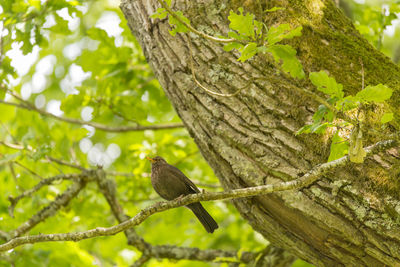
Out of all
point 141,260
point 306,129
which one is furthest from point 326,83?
point 141,260

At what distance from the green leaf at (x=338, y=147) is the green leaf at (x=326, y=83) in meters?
0.39

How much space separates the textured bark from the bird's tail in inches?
22.8

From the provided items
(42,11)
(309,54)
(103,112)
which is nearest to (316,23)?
(309,54)

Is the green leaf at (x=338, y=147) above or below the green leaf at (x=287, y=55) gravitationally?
below

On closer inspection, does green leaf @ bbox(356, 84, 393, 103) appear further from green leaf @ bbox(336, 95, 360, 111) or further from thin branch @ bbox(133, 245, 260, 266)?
thin branch @ bbox(133, 245, 260, 266)

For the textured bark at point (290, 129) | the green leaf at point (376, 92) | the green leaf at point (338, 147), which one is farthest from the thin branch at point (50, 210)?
the green leaf at point (376, 92)

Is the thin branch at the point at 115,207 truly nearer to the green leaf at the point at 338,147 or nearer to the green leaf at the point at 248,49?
the green leaf at the point at 338,147

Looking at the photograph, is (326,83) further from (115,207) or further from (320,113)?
(115,207)

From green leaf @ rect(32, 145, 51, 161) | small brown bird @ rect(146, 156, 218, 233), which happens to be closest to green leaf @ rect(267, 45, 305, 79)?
small brown bird @ rect(146, 156, 218, 233)

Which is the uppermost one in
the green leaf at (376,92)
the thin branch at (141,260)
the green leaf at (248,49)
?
the thin branch at (141,260)

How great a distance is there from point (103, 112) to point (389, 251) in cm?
343

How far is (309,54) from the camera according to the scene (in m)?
2.92

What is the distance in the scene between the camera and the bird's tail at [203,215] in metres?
3.61

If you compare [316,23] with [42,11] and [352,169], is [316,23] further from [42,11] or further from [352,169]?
[42,11]
